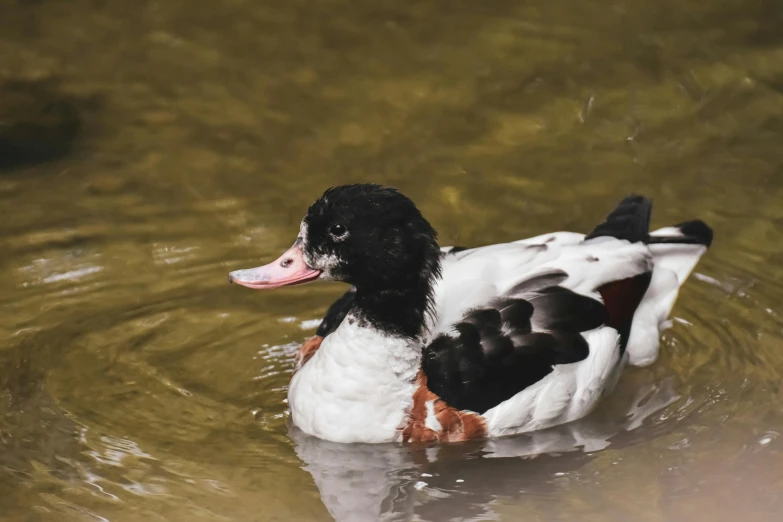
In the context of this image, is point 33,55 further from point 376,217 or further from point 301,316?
point 376,217

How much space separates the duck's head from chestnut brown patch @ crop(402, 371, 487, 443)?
17.4 inches

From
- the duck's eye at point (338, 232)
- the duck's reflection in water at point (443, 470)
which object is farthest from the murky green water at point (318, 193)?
the duck's eye at point (338, 232)

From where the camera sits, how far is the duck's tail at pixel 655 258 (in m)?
6.20

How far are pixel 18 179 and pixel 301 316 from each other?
8.29 ft

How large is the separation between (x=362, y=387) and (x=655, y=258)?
1803mm

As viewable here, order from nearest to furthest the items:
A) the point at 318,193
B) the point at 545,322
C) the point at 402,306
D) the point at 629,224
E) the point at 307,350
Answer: the point at 402,306, the point at 545,322, the point at 307,350, the point at 629,224, the point at 318,193

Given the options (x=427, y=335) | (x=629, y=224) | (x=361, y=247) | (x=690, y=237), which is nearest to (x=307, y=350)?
(x=427, y=335)

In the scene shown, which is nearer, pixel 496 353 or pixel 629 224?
pixel 496 353

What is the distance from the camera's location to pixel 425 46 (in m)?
9.66

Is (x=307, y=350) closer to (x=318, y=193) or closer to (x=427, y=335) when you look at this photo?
(x=427, y=335)

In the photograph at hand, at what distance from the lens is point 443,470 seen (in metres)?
5.32

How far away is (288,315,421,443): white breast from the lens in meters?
5.41

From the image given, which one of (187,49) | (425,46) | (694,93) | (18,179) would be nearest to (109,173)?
(18,179)

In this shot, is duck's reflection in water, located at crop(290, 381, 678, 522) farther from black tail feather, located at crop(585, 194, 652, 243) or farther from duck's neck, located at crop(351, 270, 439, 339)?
black tail feather, located at crop(585, 194, 652, 243)
